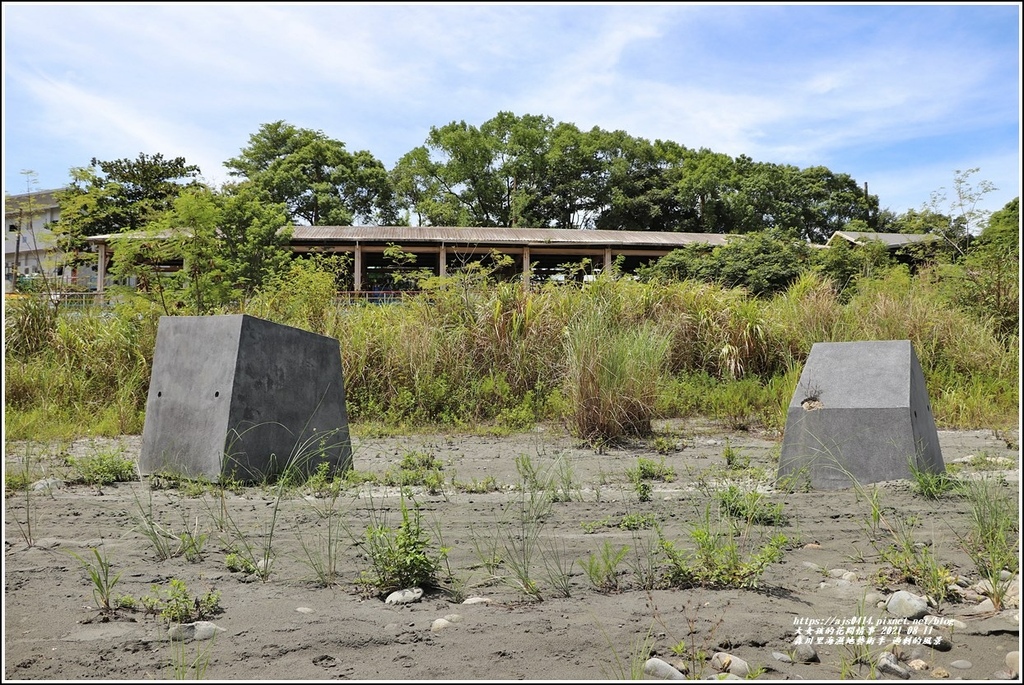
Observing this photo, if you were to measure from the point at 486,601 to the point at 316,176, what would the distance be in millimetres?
35829

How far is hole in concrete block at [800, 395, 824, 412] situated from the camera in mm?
4707

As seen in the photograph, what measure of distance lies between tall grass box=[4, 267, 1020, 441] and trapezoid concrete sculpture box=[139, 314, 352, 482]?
7.75 ft

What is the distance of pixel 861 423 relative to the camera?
15.0 feet

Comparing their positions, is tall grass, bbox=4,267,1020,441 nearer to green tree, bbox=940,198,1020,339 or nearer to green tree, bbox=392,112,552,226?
green tree, bbox=940,198,1020,339

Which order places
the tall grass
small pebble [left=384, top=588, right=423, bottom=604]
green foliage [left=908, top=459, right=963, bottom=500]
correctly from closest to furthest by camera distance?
small pebble [left=384, top=588, right=423, bottom=604] → green foliage [left=908, top=459, right=963, bottom=500] → the tall grass

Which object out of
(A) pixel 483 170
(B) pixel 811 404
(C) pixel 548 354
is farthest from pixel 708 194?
(B) pixel 811 404

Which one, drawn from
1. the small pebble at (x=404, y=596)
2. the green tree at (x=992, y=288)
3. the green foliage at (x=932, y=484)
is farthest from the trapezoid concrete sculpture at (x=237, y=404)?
the green tree at (x=992, y=288)

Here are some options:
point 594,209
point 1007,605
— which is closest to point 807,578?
point 1007,605

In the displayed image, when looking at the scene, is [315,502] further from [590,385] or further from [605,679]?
[590,385]

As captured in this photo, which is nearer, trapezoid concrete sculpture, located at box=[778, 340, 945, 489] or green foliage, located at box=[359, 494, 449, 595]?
green foliage, located at box=[359, 494, 449, 595]

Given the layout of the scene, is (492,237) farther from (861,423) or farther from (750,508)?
(750,508)

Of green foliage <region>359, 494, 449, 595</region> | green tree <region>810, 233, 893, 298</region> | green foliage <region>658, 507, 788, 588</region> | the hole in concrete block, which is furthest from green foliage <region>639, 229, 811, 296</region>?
green foliage <region>359, 494, 449, 595</region>

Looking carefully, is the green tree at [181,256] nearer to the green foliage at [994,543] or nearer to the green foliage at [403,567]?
the green foliage at [403,567]

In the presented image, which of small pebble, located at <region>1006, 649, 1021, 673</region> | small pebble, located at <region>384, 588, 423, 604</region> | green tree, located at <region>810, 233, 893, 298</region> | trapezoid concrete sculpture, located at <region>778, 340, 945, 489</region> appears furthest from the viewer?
green tree, located at <region>810, 233, 893, 298</region>
